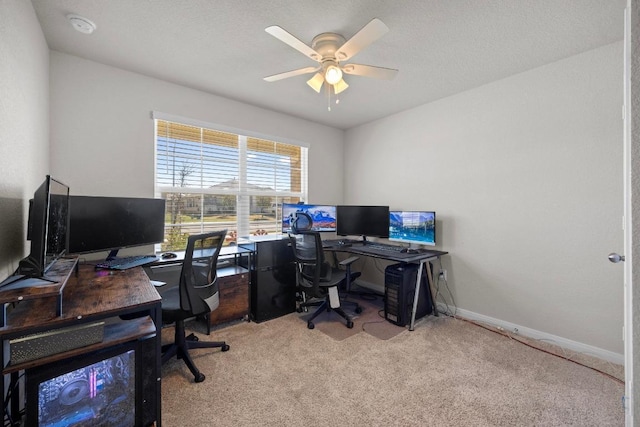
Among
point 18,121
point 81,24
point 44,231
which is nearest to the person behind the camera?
point 44,231

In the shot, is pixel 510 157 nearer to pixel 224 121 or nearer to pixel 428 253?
pixel 428 253

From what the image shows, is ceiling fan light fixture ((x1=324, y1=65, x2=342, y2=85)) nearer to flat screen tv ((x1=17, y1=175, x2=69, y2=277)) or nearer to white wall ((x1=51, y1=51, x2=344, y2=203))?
white wall ((x1=51, y1=51, x2=344, y2=203))

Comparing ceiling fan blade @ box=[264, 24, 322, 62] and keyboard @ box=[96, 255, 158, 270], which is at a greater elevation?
ceiling fan blade @ box=[264, 24, 322, 62]

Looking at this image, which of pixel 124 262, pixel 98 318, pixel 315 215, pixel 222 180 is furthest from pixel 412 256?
pixel 124 262

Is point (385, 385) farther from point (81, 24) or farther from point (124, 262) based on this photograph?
point (81, 24)

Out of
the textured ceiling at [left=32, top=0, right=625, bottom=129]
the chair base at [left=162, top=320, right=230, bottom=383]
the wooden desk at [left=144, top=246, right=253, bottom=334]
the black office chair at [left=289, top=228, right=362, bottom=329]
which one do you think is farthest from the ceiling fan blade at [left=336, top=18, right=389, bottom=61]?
the chair base at [left=162, top=320, right=230, bottom=383]

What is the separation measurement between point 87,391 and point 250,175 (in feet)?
8.47

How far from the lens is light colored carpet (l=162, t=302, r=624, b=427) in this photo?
1.61 meters

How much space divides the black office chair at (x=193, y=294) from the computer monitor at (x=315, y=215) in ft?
4.53

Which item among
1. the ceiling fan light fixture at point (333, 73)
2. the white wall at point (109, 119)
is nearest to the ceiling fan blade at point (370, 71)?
the ceiling fan light fixture at point (333, 73)

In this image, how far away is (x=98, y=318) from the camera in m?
1.23

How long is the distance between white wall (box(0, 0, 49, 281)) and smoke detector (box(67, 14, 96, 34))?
0.64 ft

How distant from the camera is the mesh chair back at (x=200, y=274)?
6.36ft

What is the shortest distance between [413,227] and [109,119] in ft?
11.1
